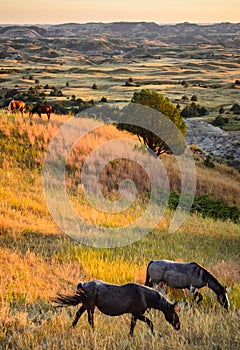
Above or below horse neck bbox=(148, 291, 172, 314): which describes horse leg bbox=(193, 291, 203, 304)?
below

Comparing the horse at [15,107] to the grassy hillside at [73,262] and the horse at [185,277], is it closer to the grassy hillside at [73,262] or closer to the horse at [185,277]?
the grassy hillside at [73,262]

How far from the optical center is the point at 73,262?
32.7 feet

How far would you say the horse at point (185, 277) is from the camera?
22.4ft

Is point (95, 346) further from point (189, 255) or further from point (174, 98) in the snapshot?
point (174, 98)

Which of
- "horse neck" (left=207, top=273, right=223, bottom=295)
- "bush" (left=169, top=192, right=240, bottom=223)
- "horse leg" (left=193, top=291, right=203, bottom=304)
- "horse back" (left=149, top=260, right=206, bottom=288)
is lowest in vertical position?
"bush" (left=169, top=192, right=240, bottom=223)

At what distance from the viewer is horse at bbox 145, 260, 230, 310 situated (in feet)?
22.4

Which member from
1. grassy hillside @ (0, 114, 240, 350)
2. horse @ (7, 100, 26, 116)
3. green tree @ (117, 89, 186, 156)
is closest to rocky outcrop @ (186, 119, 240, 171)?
green tree @ (117, 89, 186, 156)

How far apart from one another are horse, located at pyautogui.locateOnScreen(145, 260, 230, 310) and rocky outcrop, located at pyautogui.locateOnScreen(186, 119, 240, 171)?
28.9m

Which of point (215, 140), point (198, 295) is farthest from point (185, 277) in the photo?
point (215, 140)

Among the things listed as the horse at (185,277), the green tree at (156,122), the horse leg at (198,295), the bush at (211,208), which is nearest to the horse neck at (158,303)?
the horse at (185,277)

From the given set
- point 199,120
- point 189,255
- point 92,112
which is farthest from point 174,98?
point 189,255

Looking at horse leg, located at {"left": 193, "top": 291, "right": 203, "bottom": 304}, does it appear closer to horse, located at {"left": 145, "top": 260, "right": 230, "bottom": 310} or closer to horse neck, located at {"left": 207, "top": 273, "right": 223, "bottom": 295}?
horse, located at {"left": 145, "top": 260, "right": 230, "bottom": 310}

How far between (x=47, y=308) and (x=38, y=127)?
16852 millimetres

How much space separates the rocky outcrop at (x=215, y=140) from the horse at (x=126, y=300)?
31.6 metres
